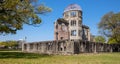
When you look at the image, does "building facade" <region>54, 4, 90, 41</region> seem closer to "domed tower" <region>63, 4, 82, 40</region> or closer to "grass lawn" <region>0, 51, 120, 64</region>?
"domed tower" <region>63, 4, 82, 40</region>

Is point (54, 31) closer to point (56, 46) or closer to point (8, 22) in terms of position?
point (56, 46)

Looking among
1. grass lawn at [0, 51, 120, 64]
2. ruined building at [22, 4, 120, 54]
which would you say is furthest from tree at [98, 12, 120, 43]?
grass lawn at [0, 51, 120, 64]

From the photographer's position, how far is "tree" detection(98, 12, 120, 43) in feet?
216

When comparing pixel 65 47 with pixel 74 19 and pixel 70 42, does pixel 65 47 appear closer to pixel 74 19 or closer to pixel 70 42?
pixel 70 42

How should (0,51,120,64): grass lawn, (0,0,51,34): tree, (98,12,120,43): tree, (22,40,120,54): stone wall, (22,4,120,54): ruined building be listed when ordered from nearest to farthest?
(0,51,120,64): grass lawn, (0,0,51,34): tree, (22,40,120,54): stone wall, (22,4,120,54): ruined building, (98,12,120,43): tree

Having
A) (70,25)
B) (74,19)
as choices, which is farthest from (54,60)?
(70,25)

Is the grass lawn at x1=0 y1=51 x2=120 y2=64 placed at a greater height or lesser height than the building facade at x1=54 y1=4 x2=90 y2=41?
lesser

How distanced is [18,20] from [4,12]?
6.89ft

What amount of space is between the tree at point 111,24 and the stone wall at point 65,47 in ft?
23.9

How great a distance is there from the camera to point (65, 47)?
43938 millimetres

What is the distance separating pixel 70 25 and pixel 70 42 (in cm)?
2936

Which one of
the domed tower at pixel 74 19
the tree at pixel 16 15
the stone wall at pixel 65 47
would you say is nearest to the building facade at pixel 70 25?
the domed tower at pixel 74 19

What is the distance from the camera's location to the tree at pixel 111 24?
65.7m

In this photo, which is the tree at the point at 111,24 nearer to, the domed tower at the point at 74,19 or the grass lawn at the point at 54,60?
the domed tower at the point at 74,19
